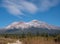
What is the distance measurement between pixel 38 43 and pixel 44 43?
1.26 meters

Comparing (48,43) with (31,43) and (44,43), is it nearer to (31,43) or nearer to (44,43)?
(44,43)

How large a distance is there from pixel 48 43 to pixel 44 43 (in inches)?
33.3

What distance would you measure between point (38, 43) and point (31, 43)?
161 centimetres

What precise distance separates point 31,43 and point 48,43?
9.40 ft

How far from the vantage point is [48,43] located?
1160 inches

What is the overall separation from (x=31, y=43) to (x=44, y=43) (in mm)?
2195

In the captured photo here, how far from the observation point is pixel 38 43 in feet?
92.8

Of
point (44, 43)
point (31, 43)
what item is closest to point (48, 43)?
point (44, 43)

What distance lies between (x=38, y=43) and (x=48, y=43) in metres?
2.10

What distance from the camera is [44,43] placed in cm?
2902
